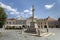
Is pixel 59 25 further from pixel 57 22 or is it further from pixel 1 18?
pixel 1 18

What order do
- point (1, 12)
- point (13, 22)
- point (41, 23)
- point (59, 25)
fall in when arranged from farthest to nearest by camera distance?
point (59, 25) → point (13, 22) → point (41, 23) → point (1, 12)

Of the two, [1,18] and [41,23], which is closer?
[1,18]

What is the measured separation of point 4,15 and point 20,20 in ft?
67.3

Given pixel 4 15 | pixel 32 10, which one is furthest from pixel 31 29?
pixel 4 15

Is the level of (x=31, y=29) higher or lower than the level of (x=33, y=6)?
lower

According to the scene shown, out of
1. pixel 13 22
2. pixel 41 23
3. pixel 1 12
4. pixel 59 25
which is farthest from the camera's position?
pixel 59 25

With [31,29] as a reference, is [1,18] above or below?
above

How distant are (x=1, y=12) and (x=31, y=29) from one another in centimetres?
421

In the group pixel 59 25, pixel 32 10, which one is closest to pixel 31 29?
pixel 32 10

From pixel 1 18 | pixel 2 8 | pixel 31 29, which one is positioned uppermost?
pixel 2 8

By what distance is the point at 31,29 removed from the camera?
1823cm

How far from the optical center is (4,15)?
17.8 meters

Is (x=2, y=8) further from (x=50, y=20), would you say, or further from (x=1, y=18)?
(x=50, y=20)

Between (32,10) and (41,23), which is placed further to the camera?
(41,23)
